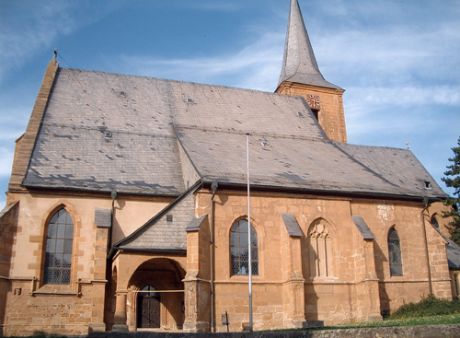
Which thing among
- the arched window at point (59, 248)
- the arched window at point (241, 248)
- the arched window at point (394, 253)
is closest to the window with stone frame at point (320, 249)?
the arched window at point (241, 248)

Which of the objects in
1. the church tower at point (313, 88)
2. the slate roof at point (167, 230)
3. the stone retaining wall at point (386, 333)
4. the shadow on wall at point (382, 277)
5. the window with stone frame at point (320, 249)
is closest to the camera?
the stone retaining wall at point (386, 333)

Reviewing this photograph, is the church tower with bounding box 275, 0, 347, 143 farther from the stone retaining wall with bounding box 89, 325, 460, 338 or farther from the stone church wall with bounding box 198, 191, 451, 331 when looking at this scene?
the stone retaining wall with bounding box 89, 325, 460, 338

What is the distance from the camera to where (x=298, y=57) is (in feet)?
117

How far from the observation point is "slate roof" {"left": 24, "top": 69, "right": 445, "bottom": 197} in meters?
22.2

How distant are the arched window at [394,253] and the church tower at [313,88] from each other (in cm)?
1024

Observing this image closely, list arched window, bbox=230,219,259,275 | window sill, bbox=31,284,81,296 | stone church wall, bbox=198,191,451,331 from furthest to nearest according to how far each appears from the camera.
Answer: arched window, bbox=230,219,259,275, window sill, bbox=31,284,81,296, stone church wall, bbox=198,191,451,331

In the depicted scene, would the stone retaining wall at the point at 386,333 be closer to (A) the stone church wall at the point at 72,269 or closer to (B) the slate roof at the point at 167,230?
(B) the slate roof at the point at 167,230

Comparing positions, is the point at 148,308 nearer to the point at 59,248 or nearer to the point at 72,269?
the point at 72,269

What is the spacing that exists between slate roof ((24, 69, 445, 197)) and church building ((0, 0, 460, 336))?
9cm

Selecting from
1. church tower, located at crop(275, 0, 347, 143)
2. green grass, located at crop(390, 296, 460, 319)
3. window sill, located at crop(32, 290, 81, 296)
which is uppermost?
church tower, located at crop(275, 0, 347, 143)

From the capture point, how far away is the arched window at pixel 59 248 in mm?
20562

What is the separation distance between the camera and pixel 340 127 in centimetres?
3325

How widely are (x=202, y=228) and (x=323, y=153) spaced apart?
946 cm

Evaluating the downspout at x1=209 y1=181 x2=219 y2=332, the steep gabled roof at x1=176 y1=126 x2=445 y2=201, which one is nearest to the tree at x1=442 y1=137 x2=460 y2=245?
the steep gabled roof at x1=176 y1=126 x2=445 y2=201
